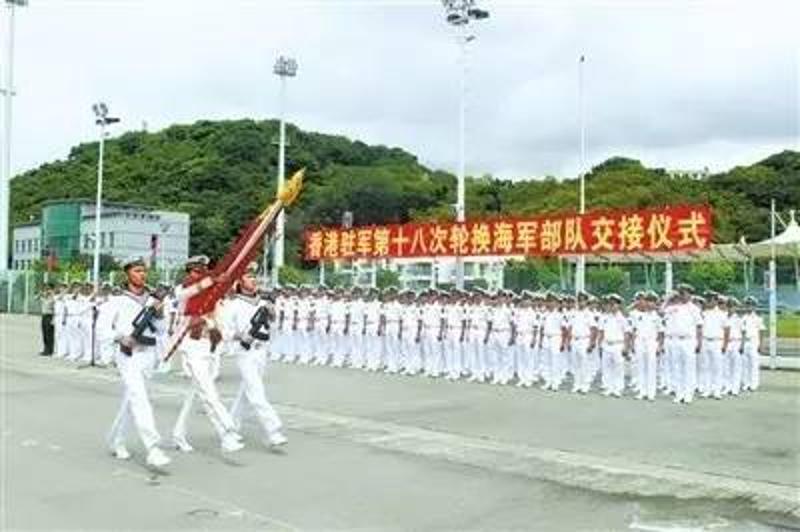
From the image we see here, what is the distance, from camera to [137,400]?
412 inches

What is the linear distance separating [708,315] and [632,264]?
54.8 feet

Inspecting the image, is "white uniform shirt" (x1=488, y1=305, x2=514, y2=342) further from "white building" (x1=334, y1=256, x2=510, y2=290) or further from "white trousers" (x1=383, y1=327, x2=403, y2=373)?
"white building" (x1=334, y1=256, x2=510, y2=290)

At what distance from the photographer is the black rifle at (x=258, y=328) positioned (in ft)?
38.3

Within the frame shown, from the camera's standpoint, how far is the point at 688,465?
1106cm

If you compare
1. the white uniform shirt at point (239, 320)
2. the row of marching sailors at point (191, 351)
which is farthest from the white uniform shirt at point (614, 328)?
the white uniform shirt at point (239, 320)

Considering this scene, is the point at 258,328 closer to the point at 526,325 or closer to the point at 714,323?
the point at 526,325

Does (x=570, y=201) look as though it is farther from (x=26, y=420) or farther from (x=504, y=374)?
(x=26, y=420)

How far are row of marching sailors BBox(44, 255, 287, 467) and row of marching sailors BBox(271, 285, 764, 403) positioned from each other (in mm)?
7658

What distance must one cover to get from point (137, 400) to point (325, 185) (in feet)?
238

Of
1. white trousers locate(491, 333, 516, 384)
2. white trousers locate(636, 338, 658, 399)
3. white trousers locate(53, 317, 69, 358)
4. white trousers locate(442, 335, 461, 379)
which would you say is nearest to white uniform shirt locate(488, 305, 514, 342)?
white trousers locate(491, 333, 516, 384)

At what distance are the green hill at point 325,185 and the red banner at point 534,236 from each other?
38.1 meters

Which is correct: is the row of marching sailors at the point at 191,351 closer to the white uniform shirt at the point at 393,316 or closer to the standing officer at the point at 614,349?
the standing officer at the point at 614,349

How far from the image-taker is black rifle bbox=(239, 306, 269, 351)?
11672mm

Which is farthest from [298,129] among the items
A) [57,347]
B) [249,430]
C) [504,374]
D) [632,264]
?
[249,430]
